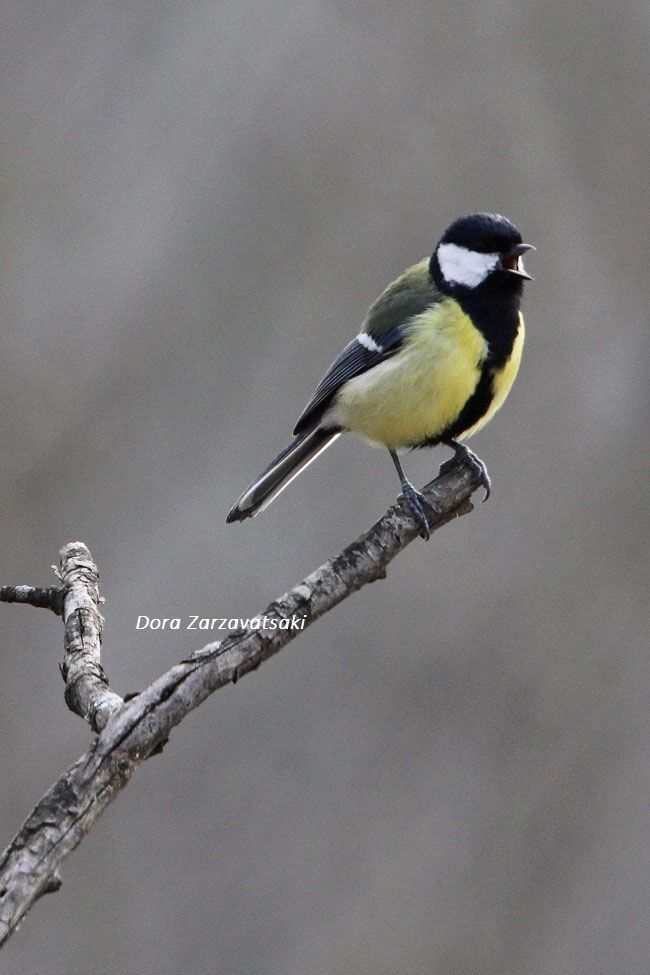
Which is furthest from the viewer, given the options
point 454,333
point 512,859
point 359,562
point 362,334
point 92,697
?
point 512,859

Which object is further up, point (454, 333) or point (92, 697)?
point (454, 333)

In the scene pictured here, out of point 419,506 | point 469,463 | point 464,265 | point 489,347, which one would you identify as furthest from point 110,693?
point 464,265

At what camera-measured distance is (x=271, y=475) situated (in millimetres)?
2020

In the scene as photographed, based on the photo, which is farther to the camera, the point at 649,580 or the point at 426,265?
the point at 649,580

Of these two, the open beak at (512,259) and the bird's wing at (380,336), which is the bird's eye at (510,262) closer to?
the open beak at (512,259)

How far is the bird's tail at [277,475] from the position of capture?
6.57 feet

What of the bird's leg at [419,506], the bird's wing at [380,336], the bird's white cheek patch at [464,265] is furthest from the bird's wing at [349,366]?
the bird's leg at [419,506]

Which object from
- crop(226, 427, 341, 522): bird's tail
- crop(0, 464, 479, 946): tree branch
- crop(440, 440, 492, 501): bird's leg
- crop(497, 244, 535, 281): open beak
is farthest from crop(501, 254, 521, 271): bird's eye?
crop(0, 464, 479, 946): tree branch

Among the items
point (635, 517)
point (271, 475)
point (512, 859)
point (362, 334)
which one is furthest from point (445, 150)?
point (512, 859)

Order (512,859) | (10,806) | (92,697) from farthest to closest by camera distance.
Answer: (512,859) → (10,806) → (92,697)

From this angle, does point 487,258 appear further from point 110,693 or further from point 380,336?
point 110,693

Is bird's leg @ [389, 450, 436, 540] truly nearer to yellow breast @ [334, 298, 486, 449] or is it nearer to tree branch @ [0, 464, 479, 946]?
tree branch @ [0, 464, 479, 946]

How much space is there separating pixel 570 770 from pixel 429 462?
1.10 meters

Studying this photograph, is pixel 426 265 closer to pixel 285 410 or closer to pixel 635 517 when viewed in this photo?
pixel 285 410
